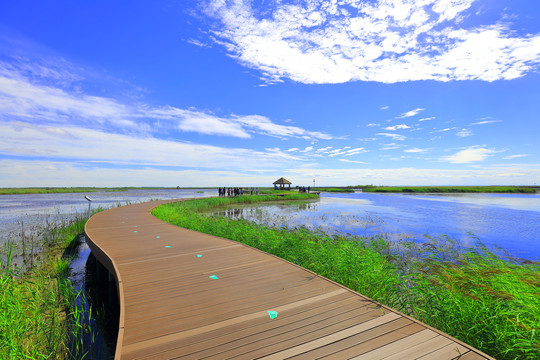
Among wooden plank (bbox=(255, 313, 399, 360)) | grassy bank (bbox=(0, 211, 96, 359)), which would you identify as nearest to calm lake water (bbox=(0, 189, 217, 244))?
grassy bank (bbox=(0, 211, 96, 359))

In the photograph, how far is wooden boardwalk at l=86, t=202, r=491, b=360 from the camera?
2.36 m

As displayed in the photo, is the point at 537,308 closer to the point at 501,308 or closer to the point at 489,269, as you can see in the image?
the point at 501,308

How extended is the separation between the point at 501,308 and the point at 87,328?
6.51 metres

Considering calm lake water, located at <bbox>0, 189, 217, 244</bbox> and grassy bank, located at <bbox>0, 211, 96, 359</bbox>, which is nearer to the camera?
grassy bank, located at <bbox>0, 211, 96, 359</bbox>

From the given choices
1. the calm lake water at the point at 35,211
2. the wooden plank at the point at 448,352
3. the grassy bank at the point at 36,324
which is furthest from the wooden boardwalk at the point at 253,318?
the calm lake water at the point at 35,211

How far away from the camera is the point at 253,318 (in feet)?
9.62

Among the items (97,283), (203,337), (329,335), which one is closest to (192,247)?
(97,283)

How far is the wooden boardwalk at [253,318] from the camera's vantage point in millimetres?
2357

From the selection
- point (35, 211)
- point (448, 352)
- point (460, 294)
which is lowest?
point (35, 211)

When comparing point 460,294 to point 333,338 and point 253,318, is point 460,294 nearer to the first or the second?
point 333,338

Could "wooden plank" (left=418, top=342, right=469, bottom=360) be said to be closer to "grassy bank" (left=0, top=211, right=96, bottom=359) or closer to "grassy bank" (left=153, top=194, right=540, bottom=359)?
"grassy bank" (left=153, top=194, right=540, bottom=359)

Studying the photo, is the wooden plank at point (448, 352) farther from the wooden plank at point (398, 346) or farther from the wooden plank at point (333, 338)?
the wooden plank at point (333, 338)

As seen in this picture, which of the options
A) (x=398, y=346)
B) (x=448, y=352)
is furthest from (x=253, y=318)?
(x=448, y=352)

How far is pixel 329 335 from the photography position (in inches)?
103
